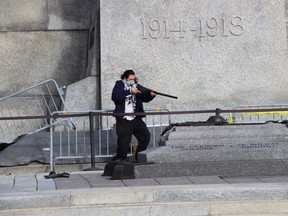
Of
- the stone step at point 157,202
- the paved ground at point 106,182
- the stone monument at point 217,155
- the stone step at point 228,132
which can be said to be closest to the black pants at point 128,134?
the stone step at point 228,132

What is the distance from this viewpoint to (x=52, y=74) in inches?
690

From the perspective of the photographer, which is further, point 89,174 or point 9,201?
point 89,174

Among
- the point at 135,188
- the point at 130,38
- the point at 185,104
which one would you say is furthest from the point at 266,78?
Answer: the point at 135,188

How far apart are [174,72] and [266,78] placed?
5.46 feet

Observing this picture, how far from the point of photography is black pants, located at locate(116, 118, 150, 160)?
12789mm

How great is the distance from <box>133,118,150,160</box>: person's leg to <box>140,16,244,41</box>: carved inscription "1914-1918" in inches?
121

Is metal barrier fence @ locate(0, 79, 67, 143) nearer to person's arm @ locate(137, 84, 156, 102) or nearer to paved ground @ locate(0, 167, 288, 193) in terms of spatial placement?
person's arm @ locate(137, 84, 156, 102)

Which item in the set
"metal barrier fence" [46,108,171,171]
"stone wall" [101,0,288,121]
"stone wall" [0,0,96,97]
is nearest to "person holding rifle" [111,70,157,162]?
"metal barrier fence" [46,108,171,171]

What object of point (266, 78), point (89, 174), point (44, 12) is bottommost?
point (89, 174)

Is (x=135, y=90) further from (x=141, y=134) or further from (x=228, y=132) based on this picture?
(x=228, y=132)

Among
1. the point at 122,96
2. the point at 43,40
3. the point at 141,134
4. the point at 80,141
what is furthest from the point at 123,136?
the point at 43,40

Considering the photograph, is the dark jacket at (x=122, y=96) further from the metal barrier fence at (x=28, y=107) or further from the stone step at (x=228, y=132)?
the metal barrier fence at (x=28, y=107)

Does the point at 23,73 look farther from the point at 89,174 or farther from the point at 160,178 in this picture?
the point at 160,178

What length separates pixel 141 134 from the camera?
42.6 ft
